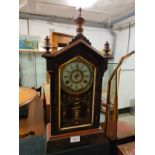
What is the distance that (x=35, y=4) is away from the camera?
268 centimetres

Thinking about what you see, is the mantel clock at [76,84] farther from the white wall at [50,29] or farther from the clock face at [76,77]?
the white wall at [50,29]

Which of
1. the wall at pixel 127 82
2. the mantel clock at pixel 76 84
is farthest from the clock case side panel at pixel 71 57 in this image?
the wall at pixel 127 82

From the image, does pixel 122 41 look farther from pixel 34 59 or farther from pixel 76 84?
pixel 76 84

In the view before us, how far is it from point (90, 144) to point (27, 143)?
422 millimetres

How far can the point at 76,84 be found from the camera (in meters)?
0.97

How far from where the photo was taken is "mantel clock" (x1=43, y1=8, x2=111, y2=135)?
905mm

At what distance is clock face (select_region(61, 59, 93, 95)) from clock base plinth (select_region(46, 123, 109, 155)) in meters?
0.27

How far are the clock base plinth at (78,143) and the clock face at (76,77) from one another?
273 mm

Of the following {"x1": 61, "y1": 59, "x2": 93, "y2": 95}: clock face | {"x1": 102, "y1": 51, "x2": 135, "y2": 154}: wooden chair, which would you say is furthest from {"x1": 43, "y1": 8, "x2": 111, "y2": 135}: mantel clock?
{"x1": 102, "y1": 51, "x2": 135, "y2": 154}: wooden chair

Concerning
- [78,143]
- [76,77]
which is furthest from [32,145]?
[76,77]

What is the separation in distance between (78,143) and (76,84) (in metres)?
0.37
